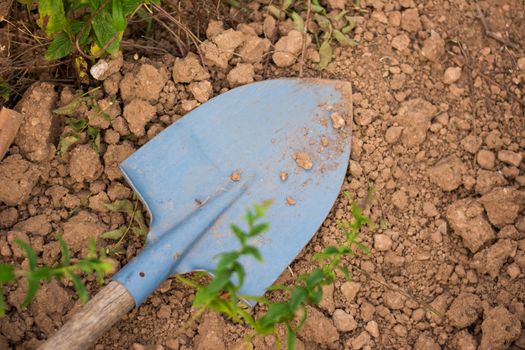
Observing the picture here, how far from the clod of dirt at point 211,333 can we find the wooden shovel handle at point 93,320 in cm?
23

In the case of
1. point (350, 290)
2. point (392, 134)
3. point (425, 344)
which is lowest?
point (425, 344)

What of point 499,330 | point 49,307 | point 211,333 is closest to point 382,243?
point 499,330

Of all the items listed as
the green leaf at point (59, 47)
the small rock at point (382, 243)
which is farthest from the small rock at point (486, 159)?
the green leaf at point (59, 47)

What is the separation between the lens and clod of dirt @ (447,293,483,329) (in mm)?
1762

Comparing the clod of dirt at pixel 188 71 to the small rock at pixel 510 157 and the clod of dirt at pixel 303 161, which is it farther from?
the small rock at pixel 510 157

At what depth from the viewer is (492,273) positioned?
Answer: 1803 mm

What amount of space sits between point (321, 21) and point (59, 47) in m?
0.74

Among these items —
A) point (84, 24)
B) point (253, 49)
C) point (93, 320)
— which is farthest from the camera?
point (253, 49)

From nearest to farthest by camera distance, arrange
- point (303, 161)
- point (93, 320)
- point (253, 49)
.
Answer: point (93, 320), point (303, 161), point (253, 49)

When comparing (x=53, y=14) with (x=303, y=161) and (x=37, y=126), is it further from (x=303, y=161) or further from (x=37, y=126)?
(x=303, y=161)

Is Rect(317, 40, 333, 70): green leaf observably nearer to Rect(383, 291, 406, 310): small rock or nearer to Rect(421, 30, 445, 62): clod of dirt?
Rect(421, 30, 445, 62): clod of dirt

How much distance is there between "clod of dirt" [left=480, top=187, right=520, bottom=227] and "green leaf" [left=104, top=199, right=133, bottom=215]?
946mm

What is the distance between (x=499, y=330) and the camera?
68.2 inches

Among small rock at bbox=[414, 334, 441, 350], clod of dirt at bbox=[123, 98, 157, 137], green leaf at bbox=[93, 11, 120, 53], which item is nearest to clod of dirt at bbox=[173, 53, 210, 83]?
clod of dirt at bbox=[123, 98, 157, 137]
